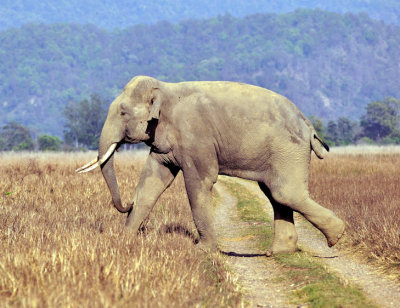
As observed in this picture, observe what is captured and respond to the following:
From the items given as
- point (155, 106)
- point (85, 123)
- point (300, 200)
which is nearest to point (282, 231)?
point (300, 200)

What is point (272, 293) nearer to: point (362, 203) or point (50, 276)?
point (50, 276)

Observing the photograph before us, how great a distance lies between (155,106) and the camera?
27.3ft

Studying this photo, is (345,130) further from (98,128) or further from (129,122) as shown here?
(129,122)

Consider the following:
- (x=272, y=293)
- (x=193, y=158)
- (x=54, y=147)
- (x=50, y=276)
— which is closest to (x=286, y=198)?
(x=193, y=158)

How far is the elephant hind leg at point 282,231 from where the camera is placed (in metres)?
8.69

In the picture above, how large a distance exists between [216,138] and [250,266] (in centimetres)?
174

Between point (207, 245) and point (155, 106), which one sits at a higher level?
point (155, 106)

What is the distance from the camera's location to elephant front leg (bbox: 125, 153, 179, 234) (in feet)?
29.3

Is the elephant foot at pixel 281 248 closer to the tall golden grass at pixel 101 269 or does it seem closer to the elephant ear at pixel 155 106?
the tall golden grass at pixel 101 269

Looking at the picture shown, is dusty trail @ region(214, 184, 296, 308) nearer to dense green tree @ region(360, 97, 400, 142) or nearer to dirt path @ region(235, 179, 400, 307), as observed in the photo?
dirt path @ region(235, 179, 400, 307)

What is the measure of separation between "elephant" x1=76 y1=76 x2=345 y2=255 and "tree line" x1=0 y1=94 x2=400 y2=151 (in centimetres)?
8207

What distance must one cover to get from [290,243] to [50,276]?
4271mm

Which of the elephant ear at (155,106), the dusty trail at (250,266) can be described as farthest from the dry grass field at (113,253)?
the elephant ear at (155,106)

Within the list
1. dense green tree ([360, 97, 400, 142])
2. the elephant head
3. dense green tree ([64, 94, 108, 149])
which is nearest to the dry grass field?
the elephant head
